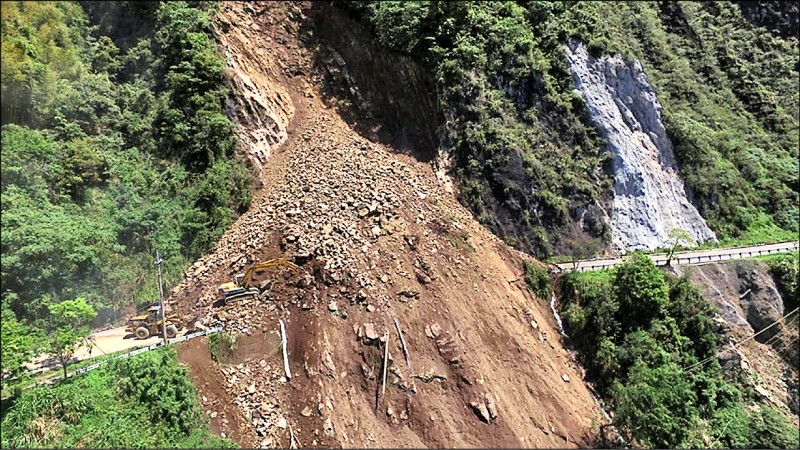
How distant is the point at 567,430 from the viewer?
1822cm

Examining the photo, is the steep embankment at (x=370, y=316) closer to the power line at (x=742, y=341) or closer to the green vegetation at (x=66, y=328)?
the green vegetation at (x=66, y=328)

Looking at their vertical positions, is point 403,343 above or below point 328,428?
above

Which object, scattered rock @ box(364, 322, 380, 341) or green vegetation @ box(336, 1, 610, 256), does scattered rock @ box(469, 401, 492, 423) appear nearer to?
scattered rock @ box(364, 322, 380, 341)

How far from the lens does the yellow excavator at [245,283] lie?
18500 mm

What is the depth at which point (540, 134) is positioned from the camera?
2538cm

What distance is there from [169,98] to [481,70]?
14949 mm

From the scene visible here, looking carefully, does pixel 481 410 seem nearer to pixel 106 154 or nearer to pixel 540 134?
pixel 540 134

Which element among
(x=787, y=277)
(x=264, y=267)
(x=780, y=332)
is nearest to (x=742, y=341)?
(x=780, y=332)

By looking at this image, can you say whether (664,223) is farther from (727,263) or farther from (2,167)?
(2,167)

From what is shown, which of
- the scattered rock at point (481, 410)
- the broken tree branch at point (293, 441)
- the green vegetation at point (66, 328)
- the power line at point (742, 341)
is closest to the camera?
the green vegetation at point (66, 328)

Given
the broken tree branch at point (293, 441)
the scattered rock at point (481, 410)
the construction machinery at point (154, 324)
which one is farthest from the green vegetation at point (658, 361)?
the construction machinery at point (154, 324)

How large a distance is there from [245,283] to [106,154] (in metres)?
8.22

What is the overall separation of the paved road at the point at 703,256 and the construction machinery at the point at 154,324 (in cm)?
1658

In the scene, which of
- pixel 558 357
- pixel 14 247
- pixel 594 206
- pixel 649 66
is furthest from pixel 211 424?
pixel 649 66
